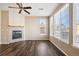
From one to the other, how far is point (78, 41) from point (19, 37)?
7.44 meters

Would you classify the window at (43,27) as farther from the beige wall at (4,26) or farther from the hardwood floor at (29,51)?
the hardwood floor at (29,51)

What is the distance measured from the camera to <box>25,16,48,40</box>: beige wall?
455 inches

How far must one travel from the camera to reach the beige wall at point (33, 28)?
37.9ft

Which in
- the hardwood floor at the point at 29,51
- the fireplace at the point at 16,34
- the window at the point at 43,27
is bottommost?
the hardwood floor at the point at 29,51

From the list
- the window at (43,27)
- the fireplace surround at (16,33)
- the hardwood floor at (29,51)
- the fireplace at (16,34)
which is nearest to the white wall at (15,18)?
the fireplace surround at (16,33)

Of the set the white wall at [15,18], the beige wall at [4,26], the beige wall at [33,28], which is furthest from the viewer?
the beige wall at [33,28]

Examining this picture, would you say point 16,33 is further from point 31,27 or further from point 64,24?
point 64,24

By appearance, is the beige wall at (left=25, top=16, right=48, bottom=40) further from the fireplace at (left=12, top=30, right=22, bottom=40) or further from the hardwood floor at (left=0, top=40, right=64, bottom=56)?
the hardwood floor at (left=0, top=40, right=64, bottom=56)

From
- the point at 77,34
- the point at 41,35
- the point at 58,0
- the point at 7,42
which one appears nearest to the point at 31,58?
the point at 58,0

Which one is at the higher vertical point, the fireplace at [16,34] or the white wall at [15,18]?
the white wall at [15,18]

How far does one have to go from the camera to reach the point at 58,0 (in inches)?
42.5

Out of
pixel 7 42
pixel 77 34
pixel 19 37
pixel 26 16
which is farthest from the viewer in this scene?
pixel 26 16

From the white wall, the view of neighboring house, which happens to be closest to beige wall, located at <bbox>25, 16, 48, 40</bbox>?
the view of neighboring house

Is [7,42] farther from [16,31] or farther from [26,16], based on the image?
[26,16]
